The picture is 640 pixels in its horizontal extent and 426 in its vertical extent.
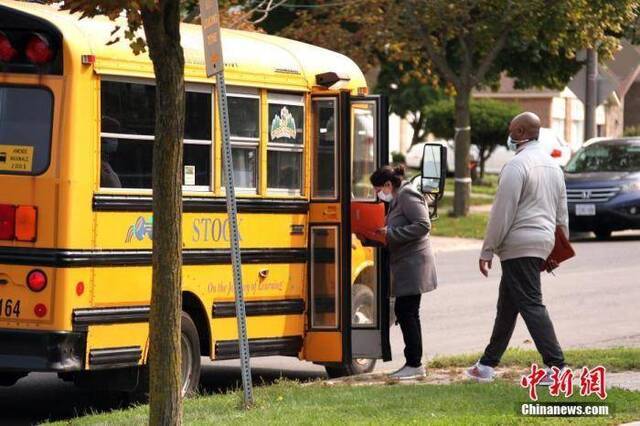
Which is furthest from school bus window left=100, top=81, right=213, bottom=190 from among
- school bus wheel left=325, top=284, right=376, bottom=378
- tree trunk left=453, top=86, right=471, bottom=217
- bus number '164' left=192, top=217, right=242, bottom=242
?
tree trunk left=453, top=86, right=471, bottom=217

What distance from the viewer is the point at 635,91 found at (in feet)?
209

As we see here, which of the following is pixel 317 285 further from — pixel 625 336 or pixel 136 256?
pixel 625 336

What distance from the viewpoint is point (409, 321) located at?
11.8 metres

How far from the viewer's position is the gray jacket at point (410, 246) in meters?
11.8

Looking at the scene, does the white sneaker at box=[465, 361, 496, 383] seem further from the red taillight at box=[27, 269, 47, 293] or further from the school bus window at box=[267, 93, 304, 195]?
the red taillight at box=[27, 269, 47, 293]

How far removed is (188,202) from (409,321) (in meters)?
2.03

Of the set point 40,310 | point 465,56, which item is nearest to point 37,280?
point 40,310

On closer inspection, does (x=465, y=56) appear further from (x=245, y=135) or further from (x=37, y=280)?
(x=37, y=280)

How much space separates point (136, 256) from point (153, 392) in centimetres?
283

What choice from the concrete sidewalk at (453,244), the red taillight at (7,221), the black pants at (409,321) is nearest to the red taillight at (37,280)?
the red taillight at (7,221)

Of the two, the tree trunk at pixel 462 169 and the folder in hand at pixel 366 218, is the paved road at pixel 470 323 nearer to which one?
the folder in hand at pixel 366 218

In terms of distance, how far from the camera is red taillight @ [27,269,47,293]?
1009 cm

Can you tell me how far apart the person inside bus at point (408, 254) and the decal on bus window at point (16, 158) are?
9.64 feet

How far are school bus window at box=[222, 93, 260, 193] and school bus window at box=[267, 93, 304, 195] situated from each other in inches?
5.8
